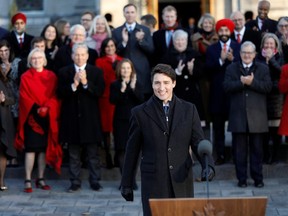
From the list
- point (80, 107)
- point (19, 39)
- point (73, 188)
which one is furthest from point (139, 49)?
point (73, 188)

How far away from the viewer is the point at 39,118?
12.4m

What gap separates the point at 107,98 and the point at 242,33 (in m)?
2.35

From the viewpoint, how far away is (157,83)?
784 cm

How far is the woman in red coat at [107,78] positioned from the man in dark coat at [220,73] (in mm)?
1367

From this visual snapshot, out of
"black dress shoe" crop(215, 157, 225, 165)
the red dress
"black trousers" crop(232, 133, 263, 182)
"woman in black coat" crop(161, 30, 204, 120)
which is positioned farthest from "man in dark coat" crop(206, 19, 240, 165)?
the red dress

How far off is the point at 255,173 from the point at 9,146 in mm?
3434

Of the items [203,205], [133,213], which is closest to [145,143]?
[203,205]

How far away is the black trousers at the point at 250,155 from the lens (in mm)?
12094

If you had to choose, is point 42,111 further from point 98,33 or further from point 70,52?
point 98,33

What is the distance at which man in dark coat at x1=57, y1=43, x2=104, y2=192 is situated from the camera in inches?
478

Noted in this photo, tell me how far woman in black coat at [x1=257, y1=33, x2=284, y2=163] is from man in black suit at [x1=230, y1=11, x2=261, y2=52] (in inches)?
26.7

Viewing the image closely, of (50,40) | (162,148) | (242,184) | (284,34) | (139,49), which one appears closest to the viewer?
(162,148)

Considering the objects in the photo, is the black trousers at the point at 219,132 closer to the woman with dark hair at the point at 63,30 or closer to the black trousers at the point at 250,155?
the black trousers at the point at 250,155

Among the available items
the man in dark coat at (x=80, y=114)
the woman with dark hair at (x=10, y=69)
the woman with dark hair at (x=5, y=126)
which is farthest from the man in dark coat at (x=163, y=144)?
the woman with dark hair at (x=10, y=69)
